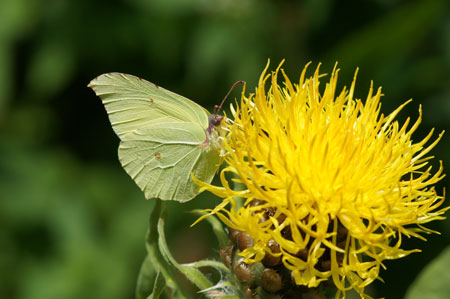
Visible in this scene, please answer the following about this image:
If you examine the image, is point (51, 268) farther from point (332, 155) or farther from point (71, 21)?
point (332, 155)

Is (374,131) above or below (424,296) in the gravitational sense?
above

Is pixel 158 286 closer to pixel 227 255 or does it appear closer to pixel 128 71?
pixel 227 255

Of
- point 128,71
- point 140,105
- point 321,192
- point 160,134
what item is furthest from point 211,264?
point 128,71

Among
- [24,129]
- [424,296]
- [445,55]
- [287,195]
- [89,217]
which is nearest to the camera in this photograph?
[287,195]

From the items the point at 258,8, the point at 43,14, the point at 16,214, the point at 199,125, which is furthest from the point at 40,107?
the point at 199,125

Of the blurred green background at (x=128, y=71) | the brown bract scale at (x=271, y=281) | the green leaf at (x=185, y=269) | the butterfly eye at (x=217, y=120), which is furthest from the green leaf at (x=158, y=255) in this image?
the blurred green background at (x=128, y=71)

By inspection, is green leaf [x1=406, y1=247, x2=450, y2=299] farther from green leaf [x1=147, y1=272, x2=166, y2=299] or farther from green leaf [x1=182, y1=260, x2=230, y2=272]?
green leaf [x1=147, y1=272, x2=166, y2=299]

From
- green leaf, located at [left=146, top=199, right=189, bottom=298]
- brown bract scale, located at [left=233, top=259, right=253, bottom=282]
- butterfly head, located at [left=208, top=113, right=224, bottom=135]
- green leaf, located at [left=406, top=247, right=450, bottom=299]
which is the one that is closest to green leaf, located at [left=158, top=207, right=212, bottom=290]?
green leaf, located at [left=146, top=199, right=189, bottom=298]
